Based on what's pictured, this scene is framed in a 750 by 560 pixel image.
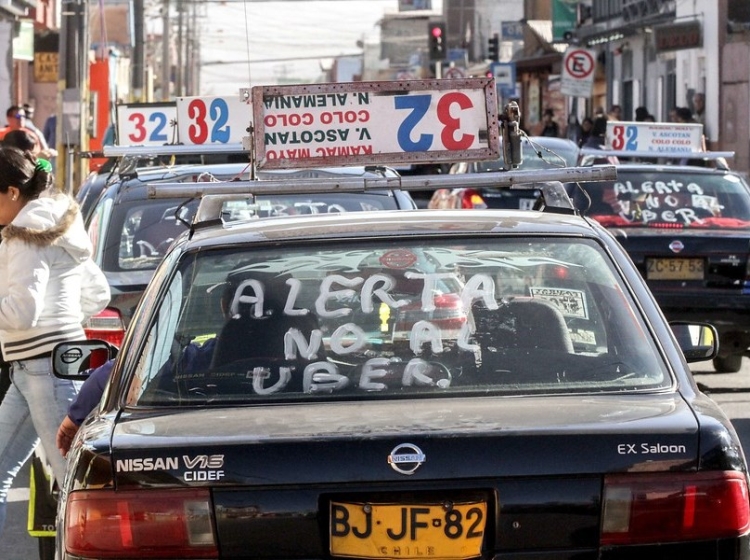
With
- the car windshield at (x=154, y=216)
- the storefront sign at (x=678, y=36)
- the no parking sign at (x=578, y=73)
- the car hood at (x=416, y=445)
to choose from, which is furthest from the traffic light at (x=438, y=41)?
the car hood at (x=416, y=445)

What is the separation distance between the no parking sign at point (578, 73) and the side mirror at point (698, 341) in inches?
1012

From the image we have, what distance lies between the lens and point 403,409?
12.5 ft

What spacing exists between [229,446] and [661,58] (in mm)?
35005

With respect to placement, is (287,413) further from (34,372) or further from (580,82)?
(580,82)

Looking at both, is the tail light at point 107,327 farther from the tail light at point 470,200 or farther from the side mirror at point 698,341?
the tail light at point 470,200

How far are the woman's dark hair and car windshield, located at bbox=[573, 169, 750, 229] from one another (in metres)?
6.19

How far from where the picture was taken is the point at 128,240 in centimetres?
855

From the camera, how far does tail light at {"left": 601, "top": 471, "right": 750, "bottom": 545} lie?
3518mm

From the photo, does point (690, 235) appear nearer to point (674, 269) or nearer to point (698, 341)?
point (674, 269)

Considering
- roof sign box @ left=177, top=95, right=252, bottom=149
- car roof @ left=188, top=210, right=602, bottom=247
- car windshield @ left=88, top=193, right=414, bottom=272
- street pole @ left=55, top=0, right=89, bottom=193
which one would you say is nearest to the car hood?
car roof @ left=188, top=210, right=602, bottom=247

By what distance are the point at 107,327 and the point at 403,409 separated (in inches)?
165

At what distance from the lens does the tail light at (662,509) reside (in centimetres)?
352

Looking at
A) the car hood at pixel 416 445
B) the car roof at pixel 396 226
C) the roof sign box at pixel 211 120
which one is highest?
the roof sign box at pixel 211 120

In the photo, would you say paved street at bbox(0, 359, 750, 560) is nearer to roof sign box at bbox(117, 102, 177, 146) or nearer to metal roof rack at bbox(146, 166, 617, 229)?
metal roof rack at bbox(146, 166, 617, 229)
